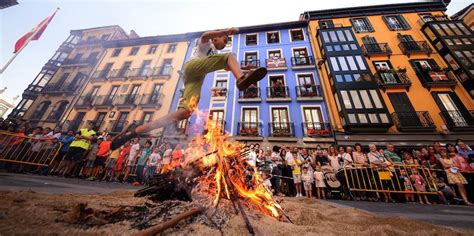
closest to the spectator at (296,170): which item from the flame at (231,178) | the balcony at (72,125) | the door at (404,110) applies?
the flame at (231,178)

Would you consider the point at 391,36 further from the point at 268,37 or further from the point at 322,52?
the point at 268,37

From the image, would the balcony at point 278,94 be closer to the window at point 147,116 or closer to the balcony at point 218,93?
the balcony at point 218,93

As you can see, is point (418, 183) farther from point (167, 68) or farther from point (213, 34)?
point (167, 68)

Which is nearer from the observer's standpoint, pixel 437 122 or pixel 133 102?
pixel 437 122

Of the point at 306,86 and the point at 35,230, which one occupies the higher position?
the point at 306,86

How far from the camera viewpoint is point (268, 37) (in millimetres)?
18766

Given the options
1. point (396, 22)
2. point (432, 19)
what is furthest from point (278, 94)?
point (432, 19)

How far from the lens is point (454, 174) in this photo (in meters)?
5.68

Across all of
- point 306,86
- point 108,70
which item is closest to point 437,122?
point 306,86

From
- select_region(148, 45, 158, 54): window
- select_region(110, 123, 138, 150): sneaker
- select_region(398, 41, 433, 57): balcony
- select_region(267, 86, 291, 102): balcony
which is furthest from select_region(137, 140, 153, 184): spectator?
select_region(398, 41, 433, 57): balcony

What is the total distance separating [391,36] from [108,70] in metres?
28.1

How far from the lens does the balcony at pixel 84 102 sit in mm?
17141

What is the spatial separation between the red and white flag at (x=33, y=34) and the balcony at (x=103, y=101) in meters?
7.02

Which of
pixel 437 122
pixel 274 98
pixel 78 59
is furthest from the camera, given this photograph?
pixel 78 59
